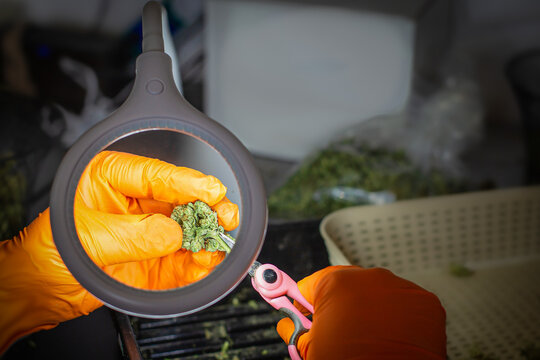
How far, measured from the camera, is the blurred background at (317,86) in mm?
1010

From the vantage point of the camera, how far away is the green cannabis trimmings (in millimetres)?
577

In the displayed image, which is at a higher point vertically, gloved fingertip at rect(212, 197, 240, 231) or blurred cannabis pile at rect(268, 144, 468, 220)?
gloved fingertip at rect(212, 197, 240, 231)

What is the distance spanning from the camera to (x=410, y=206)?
968mm

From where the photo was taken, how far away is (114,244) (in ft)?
1.87

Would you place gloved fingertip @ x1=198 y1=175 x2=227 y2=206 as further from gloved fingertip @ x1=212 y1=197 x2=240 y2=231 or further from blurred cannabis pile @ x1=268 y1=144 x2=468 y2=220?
blurred cannabis pile @ x1=268 y1=144 x2=468 y2=220

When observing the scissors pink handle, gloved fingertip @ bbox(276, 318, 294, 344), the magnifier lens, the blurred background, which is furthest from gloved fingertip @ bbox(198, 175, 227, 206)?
the blurred background

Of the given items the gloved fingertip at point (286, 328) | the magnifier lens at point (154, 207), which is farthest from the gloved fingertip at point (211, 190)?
the gloved fingertip at point (286, 328)

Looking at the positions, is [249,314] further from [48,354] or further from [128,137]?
[128,137]

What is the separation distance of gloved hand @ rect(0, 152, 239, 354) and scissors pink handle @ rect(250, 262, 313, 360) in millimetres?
98

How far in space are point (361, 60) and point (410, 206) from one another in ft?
1.73

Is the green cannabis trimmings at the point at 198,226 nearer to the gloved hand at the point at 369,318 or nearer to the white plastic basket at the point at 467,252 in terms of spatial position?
the gloved hand at the point at 369,318

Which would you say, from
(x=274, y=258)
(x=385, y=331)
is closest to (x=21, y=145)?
(x=274, y=258)

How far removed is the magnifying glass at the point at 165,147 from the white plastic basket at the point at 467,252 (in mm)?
323

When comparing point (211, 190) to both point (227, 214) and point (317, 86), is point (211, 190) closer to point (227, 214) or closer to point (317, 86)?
point (227, 214)
